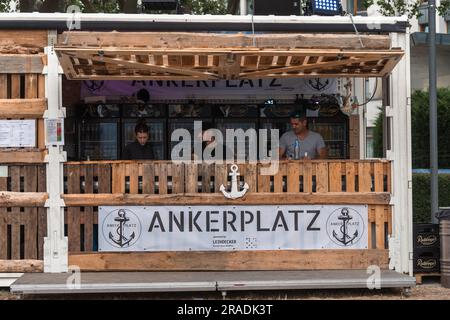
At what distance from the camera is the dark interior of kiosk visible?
10836 mm

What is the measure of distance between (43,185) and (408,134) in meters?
4.40

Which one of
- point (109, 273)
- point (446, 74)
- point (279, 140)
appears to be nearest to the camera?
point (109, 273)

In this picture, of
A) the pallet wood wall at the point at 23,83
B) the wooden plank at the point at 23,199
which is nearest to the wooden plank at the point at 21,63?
the pallet wood wall at the point at 23,83

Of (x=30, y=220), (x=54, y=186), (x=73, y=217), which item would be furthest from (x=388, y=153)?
(x=30, y=220)

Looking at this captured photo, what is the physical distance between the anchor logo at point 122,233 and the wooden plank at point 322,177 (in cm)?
227

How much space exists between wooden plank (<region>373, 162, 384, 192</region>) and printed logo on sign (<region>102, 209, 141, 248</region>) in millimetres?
2884

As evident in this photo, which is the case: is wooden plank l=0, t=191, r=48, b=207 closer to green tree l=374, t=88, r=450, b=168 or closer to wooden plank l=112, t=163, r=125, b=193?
wooden plank l=112, t=163, r=125, b=193

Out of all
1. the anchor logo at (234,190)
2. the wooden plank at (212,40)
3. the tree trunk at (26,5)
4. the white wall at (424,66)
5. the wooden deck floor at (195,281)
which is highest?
the tree trunk at (26,5)

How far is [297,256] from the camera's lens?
886cm

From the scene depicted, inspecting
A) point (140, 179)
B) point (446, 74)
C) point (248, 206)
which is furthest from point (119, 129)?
point (446, 74)

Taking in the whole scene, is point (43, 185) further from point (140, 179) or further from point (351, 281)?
point (351, 281)

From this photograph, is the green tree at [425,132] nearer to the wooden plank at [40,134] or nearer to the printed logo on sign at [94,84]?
the printed logo on sign at [94,84]

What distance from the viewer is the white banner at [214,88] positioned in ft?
34.7
